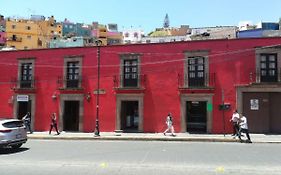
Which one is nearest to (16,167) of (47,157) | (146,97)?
(47,157)

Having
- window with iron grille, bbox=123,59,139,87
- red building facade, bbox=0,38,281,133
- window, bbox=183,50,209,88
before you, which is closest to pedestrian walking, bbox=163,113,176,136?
red building facade, bbox=0,38,281,133

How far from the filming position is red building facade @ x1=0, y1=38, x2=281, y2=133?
77.9 ft

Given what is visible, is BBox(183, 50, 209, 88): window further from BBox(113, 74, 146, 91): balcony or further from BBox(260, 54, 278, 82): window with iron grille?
BBox(260, 54, 278, 82): window with iron grille

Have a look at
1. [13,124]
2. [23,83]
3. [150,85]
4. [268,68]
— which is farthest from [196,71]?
[23,83]

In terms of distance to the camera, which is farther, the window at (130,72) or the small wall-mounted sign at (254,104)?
the window at (130,72)

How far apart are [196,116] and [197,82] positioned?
2.59 metres

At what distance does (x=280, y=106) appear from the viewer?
932 inches

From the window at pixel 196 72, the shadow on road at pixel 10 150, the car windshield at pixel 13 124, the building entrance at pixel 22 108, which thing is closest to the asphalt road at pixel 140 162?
the shadow on road at pixel 10 150

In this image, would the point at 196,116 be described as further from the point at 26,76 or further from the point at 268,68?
the point at 26,76

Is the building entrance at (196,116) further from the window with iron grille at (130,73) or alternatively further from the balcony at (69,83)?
the balcony at (69,83)

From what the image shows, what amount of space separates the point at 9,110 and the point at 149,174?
21414mm

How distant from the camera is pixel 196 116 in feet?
83.7

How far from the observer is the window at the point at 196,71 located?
24.7 m

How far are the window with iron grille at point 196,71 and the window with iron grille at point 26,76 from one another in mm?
12794
